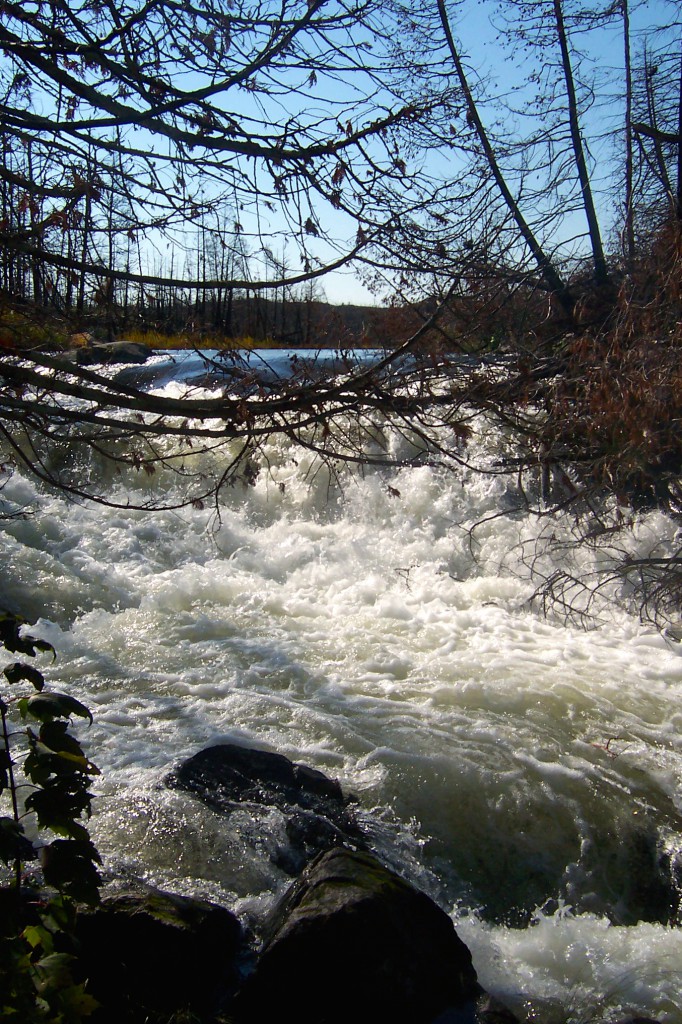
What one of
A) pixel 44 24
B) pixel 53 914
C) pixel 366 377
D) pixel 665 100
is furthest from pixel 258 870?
pixel 665 100

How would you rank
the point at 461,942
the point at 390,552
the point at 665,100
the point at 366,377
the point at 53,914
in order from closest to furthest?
the point at 53,914 → the point at 366,377 → the point at 461,942 → the point at 665,100 → the point at 390,552

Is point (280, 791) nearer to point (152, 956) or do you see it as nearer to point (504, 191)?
point (152, 956)

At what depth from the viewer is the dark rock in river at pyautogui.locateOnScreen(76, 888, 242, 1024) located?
285cm

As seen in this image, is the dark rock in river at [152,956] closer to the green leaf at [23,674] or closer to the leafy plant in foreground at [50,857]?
the leafy plant in foreground at [50,857]

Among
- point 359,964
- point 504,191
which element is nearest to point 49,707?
point 359,964

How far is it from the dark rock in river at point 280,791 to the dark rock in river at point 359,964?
82cm

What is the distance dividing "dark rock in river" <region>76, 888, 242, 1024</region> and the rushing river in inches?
17.0

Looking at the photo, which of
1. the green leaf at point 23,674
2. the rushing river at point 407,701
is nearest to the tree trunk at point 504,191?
the rushing river at point 407,701

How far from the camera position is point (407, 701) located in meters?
5.79

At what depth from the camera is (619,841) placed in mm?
4309

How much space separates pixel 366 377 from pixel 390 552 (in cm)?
646

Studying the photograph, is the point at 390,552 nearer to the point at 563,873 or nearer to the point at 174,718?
the point at 174,718

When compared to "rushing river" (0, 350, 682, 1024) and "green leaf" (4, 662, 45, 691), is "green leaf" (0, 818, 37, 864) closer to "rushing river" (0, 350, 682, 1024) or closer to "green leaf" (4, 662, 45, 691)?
"green leaf" (4, 662, 45, 691)

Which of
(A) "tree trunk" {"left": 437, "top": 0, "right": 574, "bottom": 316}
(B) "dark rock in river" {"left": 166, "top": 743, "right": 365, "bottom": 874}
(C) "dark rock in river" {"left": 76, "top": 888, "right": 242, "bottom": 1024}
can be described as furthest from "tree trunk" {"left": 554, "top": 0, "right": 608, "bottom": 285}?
(C) "dark rock in river" {"left": 76, "top": 888, "right": 242, "bottom": 1024}
